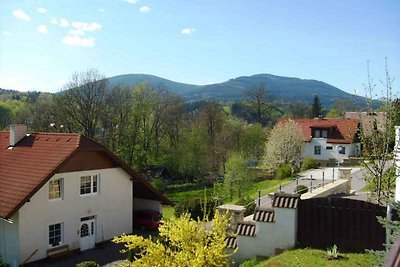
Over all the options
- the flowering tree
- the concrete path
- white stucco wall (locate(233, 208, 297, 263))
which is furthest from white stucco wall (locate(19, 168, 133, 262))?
the flowering tree

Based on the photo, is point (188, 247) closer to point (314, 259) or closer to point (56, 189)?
point (314, 259)

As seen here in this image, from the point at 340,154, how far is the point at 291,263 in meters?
42.5

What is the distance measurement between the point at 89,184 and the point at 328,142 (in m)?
36.8

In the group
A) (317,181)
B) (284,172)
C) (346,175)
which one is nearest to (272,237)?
(346,175)

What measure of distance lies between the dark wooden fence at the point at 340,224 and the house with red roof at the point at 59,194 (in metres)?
12.7

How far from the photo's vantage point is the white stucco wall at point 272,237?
13023 mm

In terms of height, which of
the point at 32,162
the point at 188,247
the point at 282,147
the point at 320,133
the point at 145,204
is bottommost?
the point at 145,204

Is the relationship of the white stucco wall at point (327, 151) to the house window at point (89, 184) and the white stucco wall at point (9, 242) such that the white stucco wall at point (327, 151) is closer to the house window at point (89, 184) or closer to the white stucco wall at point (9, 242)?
the house window at point (89, 184)

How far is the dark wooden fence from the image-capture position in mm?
12281

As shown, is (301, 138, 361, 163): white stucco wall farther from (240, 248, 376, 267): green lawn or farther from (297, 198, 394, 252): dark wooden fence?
(240, 248, 376, 267): green lawn

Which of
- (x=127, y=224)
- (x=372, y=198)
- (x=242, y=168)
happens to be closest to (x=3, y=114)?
(x=242, y=168)

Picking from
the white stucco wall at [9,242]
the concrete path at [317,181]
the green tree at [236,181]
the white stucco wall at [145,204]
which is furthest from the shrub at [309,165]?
the white stucco wall at [9,242]

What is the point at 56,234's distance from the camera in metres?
21.3

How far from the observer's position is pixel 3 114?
7038cm
